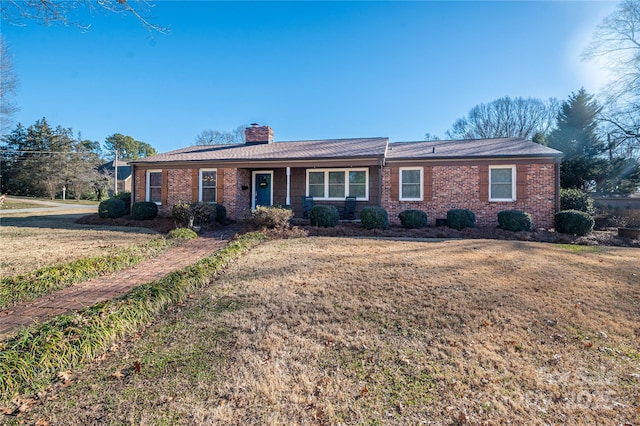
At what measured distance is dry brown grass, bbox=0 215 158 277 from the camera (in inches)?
226

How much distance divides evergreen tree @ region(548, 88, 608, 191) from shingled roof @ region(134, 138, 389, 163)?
15.0 m

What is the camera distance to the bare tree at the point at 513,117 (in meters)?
31.4

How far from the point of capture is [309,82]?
16344mm

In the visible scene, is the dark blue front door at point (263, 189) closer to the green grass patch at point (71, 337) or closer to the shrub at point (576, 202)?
the green grass patch at point (71, 337)

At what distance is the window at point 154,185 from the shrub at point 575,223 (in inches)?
633

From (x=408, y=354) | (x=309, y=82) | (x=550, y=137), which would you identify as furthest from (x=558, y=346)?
(x=550, y=137)

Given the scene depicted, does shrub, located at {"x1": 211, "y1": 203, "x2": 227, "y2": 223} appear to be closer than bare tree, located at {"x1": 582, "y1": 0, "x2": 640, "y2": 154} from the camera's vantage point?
Yes

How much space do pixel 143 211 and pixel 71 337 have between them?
1131 cm

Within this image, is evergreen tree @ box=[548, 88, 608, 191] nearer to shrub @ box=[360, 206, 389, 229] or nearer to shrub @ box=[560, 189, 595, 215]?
shrub @ box=[560, 189, 595, 215]

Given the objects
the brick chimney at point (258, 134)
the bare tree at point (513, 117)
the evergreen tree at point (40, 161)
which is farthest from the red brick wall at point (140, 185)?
the bare tree at point (513, 117)

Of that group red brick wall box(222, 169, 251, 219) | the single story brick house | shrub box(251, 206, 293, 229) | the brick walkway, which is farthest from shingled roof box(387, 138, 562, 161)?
the brick walkway

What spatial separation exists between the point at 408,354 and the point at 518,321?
1.68 meters

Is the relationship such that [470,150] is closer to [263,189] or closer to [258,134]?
[263,189]

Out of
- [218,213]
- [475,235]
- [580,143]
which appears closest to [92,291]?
[218,213]
